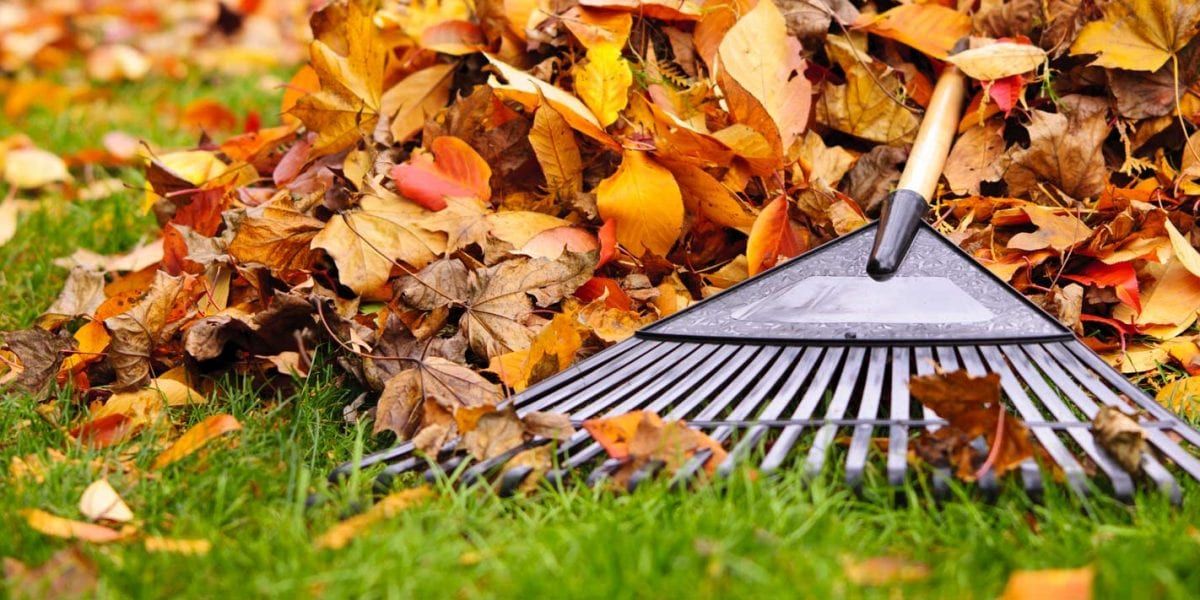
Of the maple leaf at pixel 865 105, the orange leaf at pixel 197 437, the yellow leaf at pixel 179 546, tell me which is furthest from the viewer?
the maple leaf at pixel 865 105

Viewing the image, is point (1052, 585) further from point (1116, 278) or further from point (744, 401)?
point (1116, 278)

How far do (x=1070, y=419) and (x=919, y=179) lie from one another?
0.50 meters

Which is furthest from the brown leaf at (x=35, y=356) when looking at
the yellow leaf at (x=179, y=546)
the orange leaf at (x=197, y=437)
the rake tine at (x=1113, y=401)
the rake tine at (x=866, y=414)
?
the rake tine at (x=1113, y=401)

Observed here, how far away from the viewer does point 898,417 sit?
1.32 metres

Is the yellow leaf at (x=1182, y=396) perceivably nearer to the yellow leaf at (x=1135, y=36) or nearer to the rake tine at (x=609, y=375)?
the yellow leaf at (x=1135, y=36)

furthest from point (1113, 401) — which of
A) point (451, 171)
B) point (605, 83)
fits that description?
point (451, 171)

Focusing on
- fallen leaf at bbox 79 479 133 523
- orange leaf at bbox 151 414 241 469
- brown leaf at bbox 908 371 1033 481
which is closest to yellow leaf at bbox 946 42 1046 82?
brown leaf at bbox 908 371 1033 481

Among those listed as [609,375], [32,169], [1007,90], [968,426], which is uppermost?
[1007,90]

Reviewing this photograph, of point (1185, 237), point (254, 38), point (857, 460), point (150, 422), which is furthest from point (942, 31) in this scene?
point (254, 38)

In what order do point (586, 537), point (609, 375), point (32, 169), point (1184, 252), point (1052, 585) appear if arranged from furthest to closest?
point (32, 169)
point (1184, 252)
point (609, 375)
point (586, 537)
point (1052, 585)

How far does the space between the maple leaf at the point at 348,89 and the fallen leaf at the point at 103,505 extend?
0.83 meters

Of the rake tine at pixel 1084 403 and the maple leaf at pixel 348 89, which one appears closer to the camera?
the rake tine at pixel 1084 403

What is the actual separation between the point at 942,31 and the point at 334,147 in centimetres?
107

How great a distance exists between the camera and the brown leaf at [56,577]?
3.62ft
